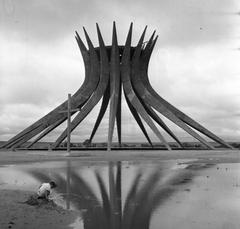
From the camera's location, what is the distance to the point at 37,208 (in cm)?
695

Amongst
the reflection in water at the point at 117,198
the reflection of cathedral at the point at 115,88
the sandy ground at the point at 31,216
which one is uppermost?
the reflection of cathedral at the point at 115,88

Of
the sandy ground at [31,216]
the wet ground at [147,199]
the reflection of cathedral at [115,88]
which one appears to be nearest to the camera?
the sandy ground at [31,216]

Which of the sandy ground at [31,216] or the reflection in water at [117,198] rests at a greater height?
the sandy ground at [31,216]

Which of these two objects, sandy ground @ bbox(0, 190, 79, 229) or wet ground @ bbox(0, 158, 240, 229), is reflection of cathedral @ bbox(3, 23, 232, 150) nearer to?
wet ground @ bbox(0, 158, 240, 229)

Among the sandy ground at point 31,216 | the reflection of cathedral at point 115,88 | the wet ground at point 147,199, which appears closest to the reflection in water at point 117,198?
the wet ground at point 147,199

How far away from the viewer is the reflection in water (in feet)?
20.7

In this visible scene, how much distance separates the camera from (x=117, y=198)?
8.50 meters

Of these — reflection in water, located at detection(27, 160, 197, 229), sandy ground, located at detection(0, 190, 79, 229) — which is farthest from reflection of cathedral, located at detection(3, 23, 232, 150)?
sandy ground, located at detection(0, 190, 79, 229)

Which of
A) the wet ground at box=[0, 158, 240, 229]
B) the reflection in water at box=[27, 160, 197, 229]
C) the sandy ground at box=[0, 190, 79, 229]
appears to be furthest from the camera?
the reflection in water at box=[27, 160, 197, 229]

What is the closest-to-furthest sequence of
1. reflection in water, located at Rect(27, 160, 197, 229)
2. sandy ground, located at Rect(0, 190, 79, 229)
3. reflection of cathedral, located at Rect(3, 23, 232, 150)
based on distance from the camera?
sandy ground, located at Rect(0, 190, 79, 229)
reflection in water, located at Rect(27, 160, 197, 229)
reflection of cathedral, located at Rect(3, 23, 232, 150)

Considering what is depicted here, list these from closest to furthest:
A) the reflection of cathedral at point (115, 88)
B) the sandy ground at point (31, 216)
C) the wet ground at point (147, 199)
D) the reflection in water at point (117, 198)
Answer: the sandy ground at point (31, 216) → the wet ground at point (147, 199) → the reflection in water at point (117, 198) → the reflection of cathedral at point (115, 88)

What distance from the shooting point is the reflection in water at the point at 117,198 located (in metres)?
6.30

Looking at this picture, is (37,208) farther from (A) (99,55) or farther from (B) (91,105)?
(A) (99,55)

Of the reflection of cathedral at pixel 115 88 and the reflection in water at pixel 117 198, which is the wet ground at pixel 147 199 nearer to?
the reflection in water at pixel 117 198
